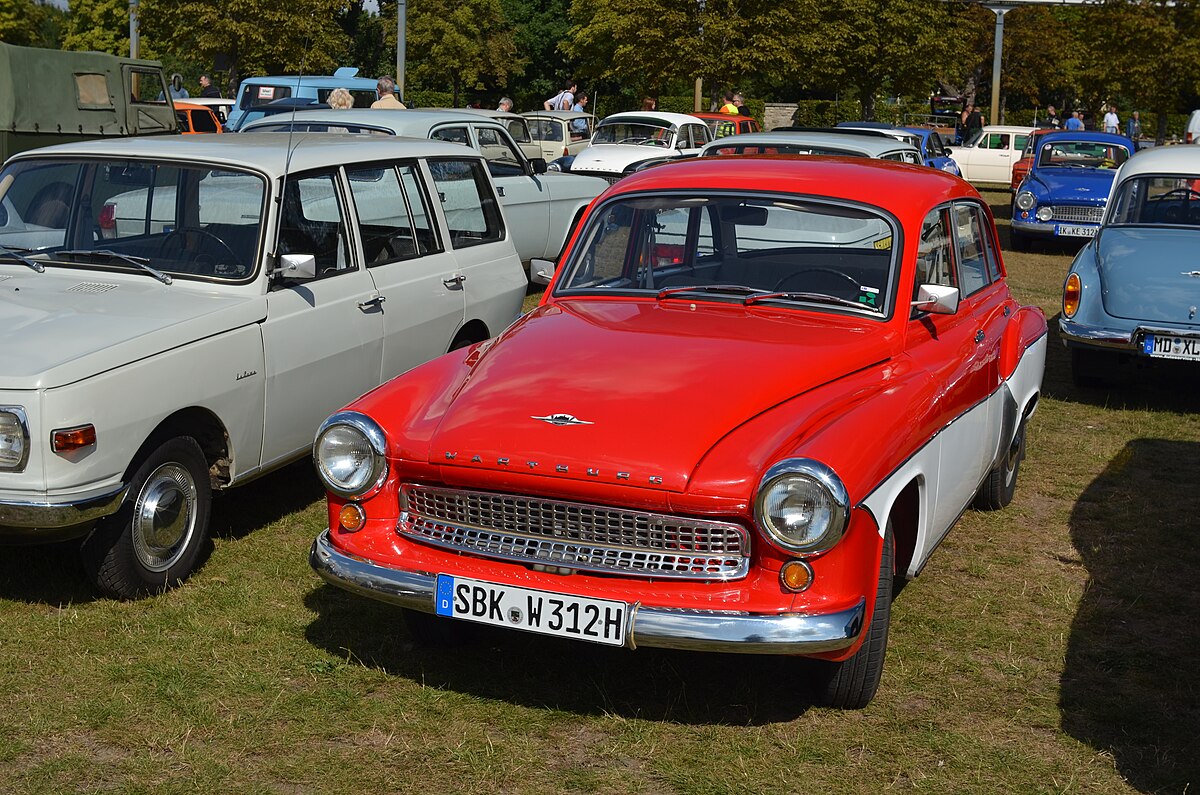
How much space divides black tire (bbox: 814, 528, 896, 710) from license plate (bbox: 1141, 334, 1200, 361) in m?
5.24

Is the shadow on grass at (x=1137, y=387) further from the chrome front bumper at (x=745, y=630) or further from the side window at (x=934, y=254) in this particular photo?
the chrome front bumper at (x=745, y=630)

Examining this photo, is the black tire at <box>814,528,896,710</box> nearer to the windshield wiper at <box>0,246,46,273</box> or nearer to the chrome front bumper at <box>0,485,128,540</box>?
the chrome front bumper at <box>0,485,128,540</box>

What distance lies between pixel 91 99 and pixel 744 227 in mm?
14789

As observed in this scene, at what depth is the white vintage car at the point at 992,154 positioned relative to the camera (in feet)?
102

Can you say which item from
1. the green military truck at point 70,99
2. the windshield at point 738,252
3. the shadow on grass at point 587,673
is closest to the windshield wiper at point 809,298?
the windshield at point 738,252

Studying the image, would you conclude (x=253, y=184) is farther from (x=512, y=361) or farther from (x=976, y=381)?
(x=976, y=381)

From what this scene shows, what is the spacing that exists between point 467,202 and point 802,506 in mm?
4347

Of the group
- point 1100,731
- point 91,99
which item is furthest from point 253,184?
point 91,99

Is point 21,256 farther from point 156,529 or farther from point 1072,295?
point 1072,295

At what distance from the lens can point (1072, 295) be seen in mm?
9641

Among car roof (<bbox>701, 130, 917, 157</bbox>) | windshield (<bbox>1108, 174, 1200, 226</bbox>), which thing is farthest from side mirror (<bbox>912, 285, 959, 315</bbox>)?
car roof (<bbox>701, 130, 917, 157</bbox>)

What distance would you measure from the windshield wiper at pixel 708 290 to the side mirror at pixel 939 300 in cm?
63

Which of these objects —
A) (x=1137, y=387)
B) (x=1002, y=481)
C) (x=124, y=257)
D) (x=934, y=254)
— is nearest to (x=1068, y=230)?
(x=1137, y=387)

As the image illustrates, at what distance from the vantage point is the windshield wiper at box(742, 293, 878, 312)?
5.23m
